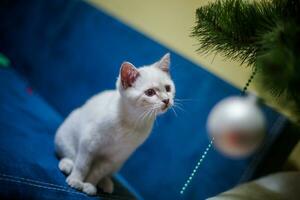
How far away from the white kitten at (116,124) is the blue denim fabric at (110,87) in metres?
0.07

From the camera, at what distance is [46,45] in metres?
1.79

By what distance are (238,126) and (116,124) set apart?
0.49m

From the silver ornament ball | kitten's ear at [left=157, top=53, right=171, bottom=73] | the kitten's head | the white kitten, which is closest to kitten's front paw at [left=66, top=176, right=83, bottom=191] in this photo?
the white kitten

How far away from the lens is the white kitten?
950 millimetres

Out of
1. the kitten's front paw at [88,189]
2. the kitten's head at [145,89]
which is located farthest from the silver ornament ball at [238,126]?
the kitten's front paw at [88,189]

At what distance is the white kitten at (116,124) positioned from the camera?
0.95 m

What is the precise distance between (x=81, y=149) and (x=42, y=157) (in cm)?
17

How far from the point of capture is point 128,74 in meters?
0.94

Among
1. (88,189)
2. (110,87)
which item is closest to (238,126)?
(88,189)

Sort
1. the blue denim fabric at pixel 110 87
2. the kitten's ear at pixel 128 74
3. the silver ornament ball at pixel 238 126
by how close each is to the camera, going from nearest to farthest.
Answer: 1. the silver ornament ball at pixel 238 126
2. the kitten's ear at pixel 128 74
3. the blue denim fabric at pixel 110 87

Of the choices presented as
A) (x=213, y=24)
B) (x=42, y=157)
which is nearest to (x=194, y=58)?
(x=213, y=24)

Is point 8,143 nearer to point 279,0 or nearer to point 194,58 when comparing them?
point 194,58

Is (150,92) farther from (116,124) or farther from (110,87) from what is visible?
(110,87)

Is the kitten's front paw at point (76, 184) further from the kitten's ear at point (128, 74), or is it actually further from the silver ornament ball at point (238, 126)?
the silver ornament ball at point (238, 126)
